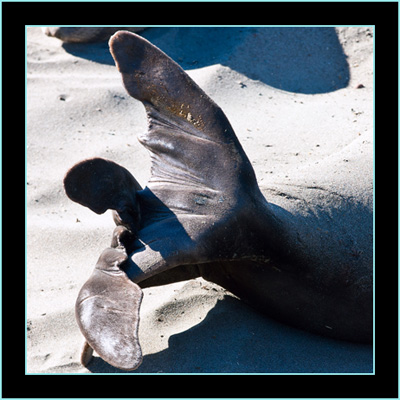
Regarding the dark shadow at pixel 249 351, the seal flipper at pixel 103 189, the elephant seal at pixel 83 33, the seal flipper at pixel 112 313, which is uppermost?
the elephant seal at pixel 83 33

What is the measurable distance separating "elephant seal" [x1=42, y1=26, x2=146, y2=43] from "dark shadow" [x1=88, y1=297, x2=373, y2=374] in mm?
3861

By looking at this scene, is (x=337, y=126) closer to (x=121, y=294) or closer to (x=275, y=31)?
(x=275, y=31)

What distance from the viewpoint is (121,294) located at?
7.38ft

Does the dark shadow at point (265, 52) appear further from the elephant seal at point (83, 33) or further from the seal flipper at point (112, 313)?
the seal flipper at point (112, 313)

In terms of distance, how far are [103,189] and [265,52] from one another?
3.72m

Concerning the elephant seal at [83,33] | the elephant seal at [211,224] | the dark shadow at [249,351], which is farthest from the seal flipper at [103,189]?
the elephant seal at [83,33]

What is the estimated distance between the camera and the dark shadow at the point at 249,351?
2.61 meters

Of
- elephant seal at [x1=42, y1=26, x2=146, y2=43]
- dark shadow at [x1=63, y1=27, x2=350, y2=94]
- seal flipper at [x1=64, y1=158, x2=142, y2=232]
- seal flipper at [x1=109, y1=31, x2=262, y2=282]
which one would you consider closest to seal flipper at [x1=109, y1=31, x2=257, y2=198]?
seal flipper at [x1=109, y1=31, x2=262, y2=282]

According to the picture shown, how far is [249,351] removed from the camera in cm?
268

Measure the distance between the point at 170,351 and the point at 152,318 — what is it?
10.9 inches

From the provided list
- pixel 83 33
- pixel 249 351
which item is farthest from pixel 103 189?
pixel 83 33

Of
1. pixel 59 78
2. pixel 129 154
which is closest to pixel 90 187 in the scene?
pixel 129 154

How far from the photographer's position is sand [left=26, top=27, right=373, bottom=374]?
8.89ft

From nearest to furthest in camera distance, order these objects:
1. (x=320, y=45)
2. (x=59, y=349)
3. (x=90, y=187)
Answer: (x=90, y=187) → (x=59, y=349) → (x=320, y=45)
